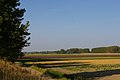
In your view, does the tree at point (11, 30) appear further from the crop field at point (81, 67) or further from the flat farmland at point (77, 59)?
the flat farmland at point (77, 59)

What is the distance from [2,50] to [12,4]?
4.50 meters

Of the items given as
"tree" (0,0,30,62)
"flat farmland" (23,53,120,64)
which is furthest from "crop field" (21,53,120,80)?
"tree" (0,0,30,62)

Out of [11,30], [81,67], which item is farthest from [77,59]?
[11,30]

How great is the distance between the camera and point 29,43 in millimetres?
31188

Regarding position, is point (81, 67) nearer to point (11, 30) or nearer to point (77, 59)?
point (11, 30)

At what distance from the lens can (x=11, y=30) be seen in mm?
26891

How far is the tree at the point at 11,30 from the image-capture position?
84.9ft

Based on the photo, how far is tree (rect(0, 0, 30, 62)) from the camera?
2589cm

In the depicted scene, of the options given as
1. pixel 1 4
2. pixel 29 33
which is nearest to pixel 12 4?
pixel 1 4

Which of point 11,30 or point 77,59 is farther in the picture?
point 77,59

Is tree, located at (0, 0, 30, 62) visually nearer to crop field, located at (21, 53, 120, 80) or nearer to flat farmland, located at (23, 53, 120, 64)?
crop field, located at (21, 53, 120, 80)

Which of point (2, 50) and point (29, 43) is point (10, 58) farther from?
point (29, 43)

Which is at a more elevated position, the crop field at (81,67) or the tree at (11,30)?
the tree at (11,30)

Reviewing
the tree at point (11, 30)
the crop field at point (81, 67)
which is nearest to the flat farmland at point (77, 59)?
the crop field at point (81, 67)
